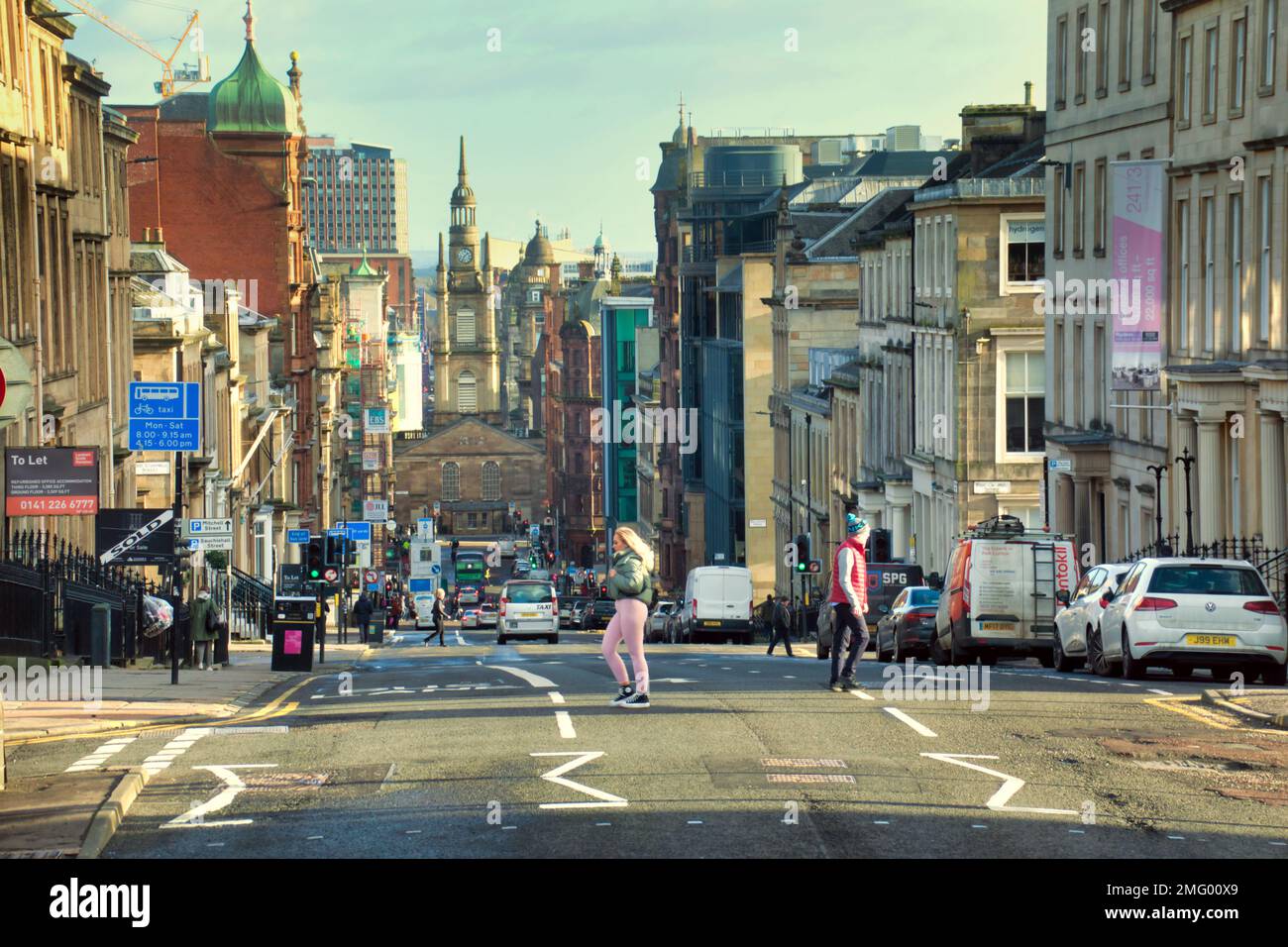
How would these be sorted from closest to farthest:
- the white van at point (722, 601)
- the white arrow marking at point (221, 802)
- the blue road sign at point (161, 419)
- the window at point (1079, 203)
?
the white arrow marking at point (221, 802) < the blue road sign at point (161, 419) < the window at point (1079, 203) < the white van at point (722, 601)

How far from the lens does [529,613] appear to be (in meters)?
55.2

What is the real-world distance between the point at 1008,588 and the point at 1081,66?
2155 cm

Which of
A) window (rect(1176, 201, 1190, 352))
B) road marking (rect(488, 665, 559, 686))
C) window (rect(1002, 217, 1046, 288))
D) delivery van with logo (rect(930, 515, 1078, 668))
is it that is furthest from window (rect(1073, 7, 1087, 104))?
road marking (rect(488, 665, 559, 686))

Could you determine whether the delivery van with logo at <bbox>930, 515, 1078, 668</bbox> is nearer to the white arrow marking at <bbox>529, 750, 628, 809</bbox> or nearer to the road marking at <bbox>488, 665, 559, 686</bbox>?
the road marking at <bbox>488, 665, 559, 686</bbox>

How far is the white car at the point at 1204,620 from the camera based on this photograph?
945 inches

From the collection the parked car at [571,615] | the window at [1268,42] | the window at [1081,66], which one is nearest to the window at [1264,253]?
the window at [1268,42]

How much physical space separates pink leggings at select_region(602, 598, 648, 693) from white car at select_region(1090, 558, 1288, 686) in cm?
Result: 716

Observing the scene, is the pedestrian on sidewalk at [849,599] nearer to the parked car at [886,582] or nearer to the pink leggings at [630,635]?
the pink leggings at [630,635]

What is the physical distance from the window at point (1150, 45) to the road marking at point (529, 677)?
66.4 ft

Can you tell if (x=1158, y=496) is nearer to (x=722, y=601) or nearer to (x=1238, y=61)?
(x=1238, y=61)

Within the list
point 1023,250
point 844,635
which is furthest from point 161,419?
point 1023,250

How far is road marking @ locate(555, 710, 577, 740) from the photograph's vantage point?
1792cm

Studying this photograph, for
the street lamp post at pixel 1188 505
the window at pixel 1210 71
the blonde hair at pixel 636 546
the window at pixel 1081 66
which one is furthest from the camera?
the window at pixel 1081 66
